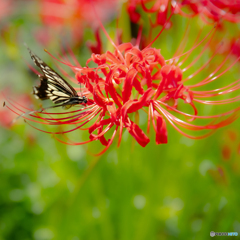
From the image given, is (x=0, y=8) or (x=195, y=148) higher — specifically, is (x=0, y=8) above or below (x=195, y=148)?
above

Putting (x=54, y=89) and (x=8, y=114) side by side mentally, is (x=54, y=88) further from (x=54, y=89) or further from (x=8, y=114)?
(x=8, y=114)

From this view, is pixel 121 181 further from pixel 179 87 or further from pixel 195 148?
pixel 179 87

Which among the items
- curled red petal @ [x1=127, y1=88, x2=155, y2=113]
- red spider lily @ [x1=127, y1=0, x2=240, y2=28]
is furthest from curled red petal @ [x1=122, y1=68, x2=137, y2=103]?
red spider lily @ [x1=127, y1=0, x2=240, y2=28]

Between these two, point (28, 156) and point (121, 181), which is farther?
point (28, 156)

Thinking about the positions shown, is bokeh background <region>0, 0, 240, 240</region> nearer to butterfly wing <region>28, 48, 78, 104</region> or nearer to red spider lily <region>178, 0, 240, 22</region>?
red spider lily <region>178, 0, 240, 22</region>

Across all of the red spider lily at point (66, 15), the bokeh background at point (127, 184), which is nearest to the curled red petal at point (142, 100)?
the bokeh background at point (127, 184)

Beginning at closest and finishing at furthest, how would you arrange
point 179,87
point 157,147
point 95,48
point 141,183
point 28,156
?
point 179,87 → point 95,48 → point 157,147 → point 141,183 → point 28,156

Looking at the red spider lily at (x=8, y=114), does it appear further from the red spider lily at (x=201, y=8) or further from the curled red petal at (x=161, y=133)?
the curled red petal at (x=161, y=133)

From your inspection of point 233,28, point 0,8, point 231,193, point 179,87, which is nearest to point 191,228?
point 231,193
